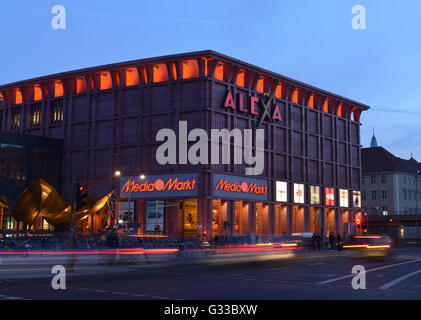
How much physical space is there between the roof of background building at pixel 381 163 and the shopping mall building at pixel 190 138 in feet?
141

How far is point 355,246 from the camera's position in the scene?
128 ft

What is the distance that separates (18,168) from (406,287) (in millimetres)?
57142

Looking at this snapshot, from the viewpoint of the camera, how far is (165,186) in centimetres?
6606

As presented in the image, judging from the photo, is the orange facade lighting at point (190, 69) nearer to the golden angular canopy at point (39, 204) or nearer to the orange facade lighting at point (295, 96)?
the orange facade lighting at point (295, 96)

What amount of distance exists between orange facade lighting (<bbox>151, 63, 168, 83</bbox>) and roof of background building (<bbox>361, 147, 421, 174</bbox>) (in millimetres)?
70485

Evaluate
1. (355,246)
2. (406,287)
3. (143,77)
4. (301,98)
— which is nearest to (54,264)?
(406,287)

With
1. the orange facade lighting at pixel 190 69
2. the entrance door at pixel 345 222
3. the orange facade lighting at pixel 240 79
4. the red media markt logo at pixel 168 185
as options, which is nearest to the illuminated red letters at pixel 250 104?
the orange facade lighting at pixel 240 79

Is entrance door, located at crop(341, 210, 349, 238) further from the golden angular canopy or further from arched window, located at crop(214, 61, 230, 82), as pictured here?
the golden angular canopy

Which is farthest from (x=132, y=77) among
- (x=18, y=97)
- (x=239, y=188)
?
(x=18, y=97)

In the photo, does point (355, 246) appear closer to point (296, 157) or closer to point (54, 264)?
point (54, 264)

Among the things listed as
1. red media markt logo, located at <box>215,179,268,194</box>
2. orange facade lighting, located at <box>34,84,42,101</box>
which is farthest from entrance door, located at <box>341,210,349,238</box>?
orange facade lighting, located at <box>34,84,42,101</box>

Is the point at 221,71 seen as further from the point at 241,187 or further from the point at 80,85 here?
the point at 80,85

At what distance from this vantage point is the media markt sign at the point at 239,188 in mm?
65312

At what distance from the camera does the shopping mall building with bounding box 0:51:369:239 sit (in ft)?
216
